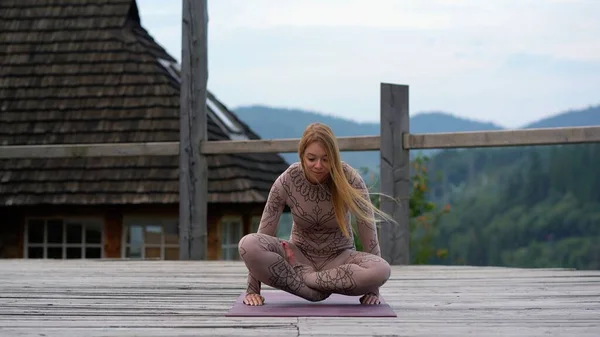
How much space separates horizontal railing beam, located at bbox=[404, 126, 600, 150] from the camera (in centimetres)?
607

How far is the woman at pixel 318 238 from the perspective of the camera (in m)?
3.96

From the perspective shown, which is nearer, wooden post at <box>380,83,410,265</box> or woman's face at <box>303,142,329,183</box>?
woman's face at <box>303,142,329,183</box>

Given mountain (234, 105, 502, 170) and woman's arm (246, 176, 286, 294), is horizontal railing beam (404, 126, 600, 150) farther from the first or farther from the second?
mountain (234, 105, 502, 170)

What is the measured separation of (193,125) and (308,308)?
357 cm

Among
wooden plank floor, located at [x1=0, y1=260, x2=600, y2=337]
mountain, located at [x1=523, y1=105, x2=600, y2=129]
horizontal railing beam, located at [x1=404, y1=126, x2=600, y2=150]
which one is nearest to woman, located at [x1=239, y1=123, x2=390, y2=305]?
wooden plank floor, located at [x1=0, y1=260, x2=600, y2=337]

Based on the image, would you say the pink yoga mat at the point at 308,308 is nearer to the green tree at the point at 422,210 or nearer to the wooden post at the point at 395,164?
the wooden post at the point at 395,164

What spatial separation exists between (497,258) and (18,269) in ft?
82.7

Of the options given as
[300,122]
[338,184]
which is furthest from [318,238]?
[300,122]

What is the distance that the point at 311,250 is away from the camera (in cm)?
419

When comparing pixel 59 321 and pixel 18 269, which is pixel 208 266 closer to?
pixel 18 269

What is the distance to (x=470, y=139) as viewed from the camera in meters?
6.27

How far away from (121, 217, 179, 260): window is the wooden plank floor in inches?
290

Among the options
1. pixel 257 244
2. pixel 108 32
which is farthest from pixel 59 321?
pixel 108 32

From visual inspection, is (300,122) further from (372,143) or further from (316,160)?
(316,160)
